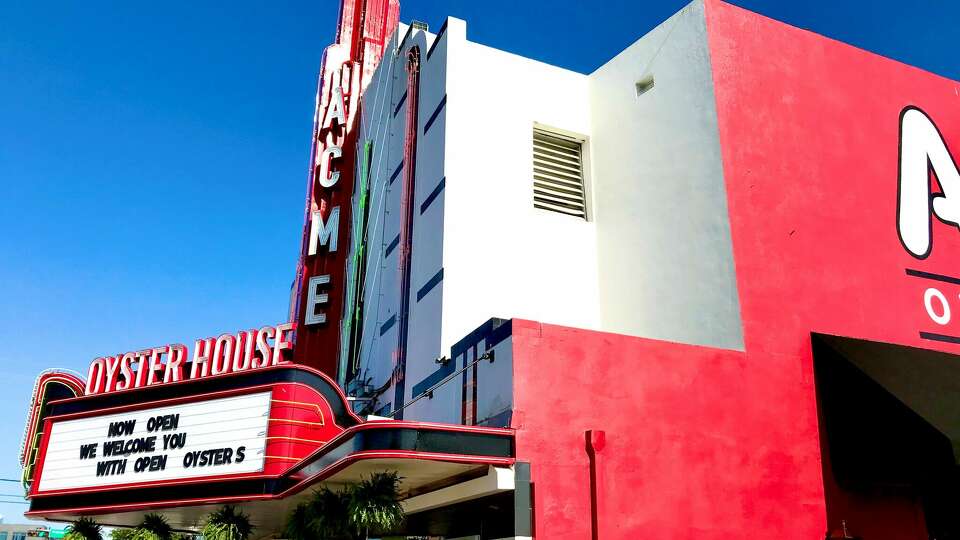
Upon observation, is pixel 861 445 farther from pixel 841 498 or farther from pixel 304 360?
pixel 304 360

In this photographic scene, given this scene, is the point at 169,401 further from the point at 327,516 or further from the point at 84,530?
the point at 327,516

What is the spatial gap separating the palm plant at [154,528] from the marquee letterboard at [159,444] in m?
1.37

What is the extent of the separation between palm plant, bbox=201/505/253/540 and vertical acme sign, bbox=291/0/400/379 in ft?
25.7

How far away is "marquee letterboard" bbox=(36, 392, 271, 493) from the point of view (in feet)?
58.5

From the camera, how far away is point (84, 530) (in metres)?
20.4

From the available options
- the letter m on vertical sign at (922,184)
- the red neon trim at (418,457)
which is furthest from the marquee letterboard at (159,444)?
the letter m on vertical sign at (922,184)

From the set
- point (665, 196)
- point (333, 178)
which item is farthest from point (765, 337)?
point (333, 178)

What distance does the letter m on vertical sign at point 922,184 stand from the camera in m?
18.8

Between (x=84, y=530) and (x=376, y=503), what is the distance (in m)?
11.0

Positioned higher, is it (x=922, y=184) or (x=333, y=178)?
(x=333, y=178)

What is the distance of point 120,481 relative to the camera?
1909 cm

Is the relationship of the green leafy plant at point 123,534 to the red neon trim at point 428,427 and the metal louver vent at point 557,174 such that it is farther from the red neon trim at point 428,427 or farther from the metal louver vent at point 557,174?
the metal louver vent at point 557,174

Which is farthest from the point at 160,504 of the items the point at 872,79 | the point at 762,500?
the point at 872,79

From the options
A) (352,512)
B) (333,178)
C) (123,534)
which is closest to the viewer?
(352,512)
